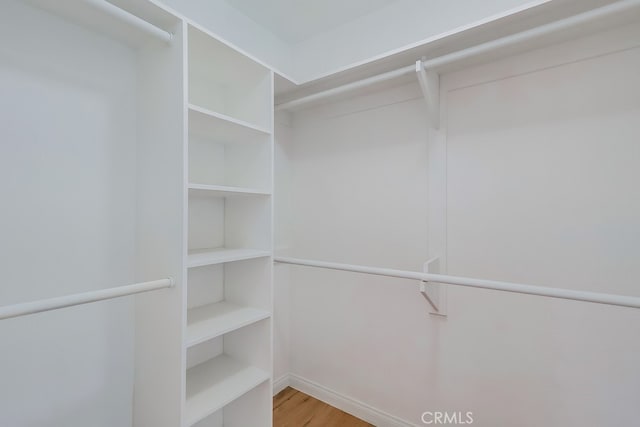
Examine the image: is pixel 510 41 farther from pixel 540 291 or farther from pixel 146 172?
pixel 146 172

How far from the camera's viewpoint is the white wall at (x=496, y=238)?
1196 mm

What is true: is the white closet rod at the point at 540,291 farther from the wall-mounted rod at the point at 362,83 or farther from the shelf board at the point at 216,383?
the wall-mounted rod at the point at 362,83

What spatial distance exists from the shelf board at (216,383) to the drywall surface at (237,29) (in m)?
1.67

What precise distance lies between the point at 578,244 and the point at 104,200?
82.4 inches

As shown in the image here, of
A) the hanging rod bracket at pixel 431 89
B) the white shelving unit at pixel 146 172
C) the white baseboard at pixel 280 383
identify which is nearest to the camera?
the white shelving unit at pixel 146 172

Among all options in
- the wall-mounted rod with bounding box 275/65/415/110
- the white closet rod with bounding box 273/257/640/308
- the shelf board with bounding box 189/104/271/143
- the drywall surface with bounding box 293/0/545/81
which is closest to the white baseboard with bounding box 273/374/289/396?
the white closet rod with bounding box 273/257/640/308

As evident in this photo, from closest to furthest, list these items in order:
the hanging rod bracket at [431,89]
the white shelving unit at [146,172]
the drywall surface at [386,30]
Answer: the white shelving unit at [146,172]
the hanging rod bracket at [431,89]
the drywall surface at [386,30]

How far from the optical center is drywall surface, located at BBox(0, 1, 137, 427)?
3.18ft

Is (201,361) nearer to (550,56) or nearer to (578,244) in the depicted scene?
(578,244)

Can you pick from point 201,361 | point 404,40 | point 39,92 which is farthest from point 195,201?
point 404,40

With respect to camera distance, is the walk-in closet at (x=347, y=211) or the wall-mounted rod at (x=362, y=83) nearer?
the walk-in closet at (x=347, y=211)

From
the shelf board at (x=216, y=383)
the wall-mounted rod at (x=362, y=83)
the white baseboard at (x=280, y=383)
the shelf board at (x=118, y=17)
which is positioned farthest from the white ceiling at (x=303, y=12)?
the white baseboard at (x=280, y=383)

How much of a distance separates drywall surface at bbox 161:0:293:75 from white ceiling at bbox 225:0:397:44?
0.05 m

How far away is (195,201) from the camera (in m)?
1.52
